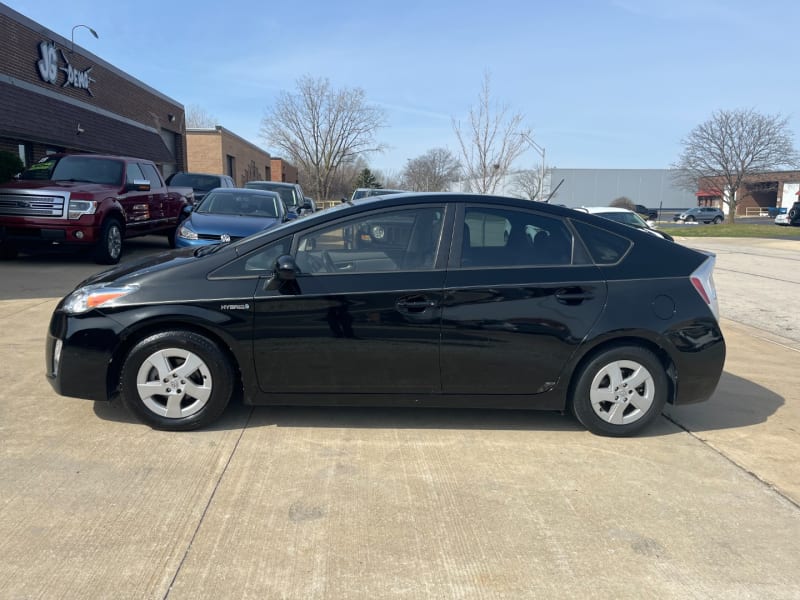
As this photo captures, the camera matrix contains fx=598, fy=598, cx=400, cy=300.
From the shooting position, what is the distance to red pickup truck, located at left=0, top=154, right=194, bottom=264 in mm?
9797

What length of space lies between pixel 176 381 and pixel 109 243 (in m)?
7.82

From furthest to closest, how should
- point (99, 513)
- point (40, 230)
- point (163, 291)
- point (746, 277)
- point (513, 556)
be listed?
point (746, 277), point (40, 230), point (163, 291), point (99, 513), point (513, 556)

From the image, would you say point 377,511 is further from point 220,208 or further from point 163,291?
point 220,208

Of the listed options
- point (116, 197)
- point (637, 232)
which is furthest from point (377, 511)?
point (116, 197)

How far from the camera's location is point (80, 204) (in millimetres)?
9969

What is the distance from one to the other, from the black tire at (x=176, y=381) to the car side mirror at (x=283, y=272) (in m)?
0.56

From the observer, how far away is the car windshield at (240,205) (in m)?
10.7

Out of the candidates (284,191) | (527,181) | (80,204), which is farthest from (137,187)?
(527,181)

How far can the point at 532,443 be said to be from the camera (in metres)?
4.02

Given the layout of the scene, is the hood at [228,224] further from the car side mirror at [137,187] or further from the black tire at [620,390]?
the black tire at [620,390]

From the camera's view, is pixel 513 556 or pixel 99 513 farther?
pixel 99 513

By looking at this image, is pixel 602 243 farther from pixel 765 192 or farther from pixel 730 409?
pixel 765 192

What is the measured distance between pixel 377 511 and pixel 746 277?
1267 centimetres

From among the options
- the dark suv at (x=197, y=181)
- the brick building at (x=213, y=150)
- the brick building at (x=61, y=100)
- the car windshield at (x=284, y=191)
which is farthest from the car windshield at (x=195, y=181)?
the brick building at (x=213, y=150)
